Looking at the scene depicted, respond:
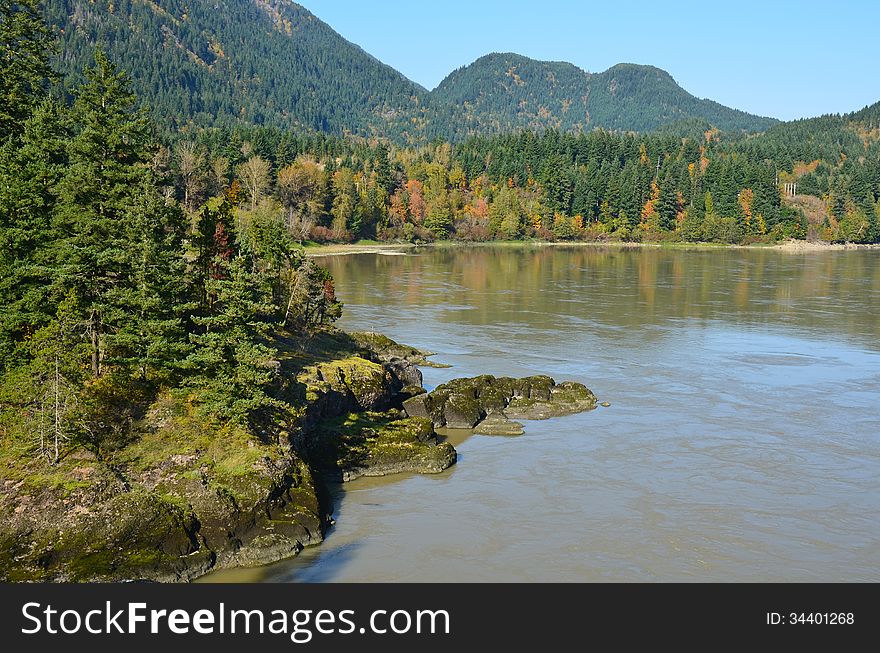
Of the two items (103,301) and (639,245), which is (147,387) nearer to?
(103,301)

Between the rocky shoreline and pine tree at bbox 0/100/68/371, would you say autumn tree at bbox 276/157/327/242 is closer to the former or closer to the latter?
pine tree at bbox 0/100/68/371

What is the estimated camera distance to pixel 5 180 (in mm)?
27188

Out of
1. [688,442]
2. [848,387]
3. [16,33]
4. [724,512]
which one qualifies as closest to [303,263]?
[16,33]

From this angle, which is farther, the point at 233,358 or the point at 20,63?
the point at 20,63

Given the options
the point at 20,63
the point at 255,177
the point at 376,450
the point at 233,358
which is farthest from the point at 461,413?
the point at 255,177

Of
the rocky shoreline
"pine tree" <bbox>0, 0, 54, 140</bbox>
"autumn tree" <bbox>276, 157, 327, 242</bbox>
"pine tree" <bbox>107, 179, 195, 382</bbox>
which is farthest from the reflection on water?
"autumn tree" <bbox>276, 157, 327, 242</bbox>

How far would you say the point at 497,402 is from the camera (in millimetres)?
35969

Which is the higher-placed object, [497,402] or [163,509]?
[163,509]

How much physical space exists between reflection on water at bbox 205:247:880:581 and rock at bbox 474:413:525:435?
1.80 feet

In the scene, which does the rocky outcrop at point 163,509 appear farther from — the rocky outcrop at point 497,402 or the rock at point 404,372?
the rock at point 404,372

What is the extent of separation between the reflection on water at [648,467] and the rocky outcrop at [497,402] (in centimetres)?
122

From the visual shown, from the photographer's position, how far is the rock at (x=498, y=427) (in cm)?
3312

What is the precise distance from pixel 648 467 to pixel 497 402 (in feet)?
28.7

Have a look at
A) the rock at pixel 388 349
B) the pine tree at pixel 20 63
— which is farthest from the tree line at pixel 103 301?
the rock at pixel 388 349
